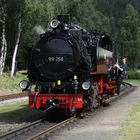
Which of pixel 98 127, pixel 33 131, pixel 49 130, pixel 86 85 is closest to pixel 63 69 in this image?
pixel 86 85

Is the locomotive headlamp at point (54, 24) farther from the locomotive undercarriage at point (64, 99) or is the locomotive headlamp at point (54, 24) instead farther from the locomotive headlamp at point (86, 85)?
the locomotive headlamp at point (86, 85)

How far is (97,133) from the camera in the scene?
14.1 metres

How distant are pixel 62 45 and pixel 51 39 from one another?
0.49m

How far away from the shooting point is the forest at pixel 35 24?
48.1 metres

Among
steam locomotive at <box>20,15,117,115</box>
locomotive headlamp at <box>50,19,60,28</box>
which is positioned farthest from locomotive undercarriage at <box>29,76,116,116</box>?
locomotive headlamp at <box>50,19,60,28</box>

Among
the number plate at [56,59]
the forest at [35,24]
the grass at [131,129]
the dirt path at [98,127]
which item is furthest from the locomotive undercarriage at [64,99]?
the forest at [35,24]

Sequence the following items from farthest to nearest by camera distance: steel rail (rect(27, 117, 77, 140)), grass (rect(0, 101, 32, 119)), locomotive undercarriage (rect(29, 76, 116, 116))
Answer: grass (rect(0, 101, 32, 119)), locomotive undercarriage (rect(29, 76, 116, 116)), steel rail (rect(27, 117, 77, 140))

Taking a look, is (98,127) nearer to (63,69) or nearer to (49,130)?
(49,130)

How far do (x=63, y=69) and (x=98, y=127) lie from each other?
3.27m

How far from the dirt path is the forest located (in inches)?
197

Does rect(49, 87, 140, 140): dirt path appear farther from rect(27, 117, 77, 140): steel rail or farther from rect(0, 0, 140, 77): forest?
rect(0, 0, 140, 77): forest

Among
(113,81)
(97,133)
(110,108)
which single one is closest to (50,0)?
(113,81)

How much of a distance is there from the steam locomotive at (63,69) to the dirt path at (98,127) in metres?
0.78

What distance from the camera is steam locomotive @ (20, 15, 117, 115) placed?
17281 mm
